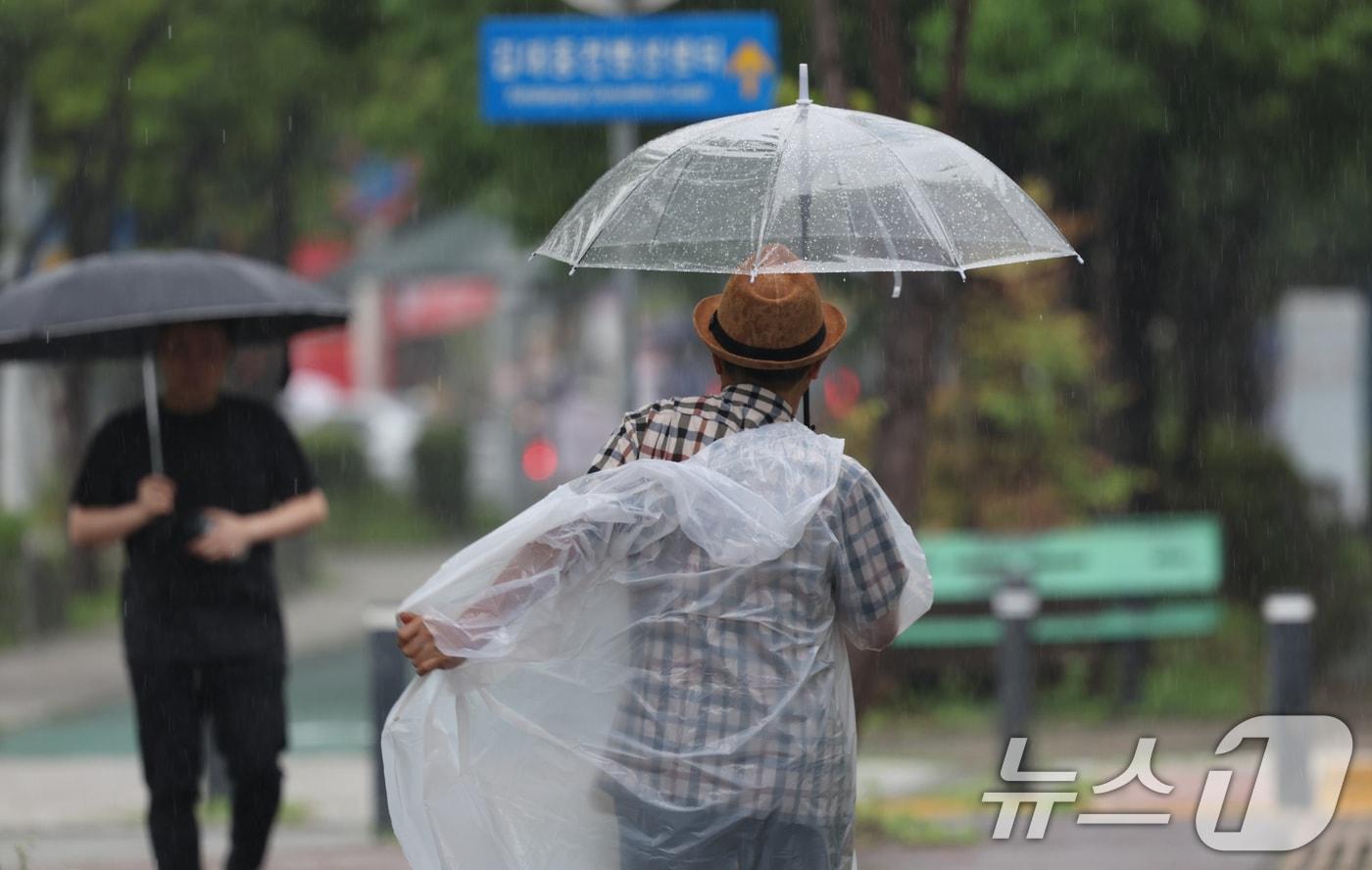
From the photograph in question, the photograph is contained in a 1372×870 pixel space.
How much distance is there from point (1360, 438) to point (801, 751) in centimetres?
1661

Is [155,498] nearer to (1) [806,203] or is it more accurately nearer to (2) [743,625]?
(1) [806,203]

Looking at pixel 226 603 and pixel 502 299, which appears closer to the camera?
pixel 226 603

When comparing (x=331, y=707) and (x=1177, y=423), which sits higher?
(x=1177, y=423)

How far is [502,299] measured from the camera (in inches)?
1848

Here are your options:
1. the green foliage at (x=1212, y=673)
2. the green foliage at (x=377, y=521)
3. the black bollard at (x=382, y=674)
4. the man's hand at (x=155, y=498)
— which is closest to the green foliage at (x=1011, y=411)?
the green foliage at (x=1212, y=673)

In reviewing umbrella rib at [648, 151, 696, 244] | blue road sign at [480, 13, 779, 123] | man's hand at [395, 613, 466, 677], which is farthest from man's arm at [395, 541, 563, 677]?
blue road sign at [480, 13, 779, 123]

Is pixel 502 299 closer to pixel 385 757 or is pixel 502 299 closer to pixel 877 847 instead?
pixel 877 847

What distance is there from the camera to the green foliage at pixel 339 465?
91.0 ft

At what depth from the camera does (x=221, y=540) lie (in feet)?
19.1

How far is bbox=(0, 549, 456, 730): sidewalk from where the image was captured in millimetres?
13273

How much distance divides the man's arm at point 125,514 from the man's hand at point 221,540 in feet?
0.39

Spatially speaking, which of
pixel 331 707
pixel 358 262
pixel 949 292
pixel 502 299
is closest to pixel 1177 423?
pixel 949 292

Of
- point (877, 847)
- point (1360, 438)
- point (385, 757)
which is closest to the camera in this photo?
point (385, 757)

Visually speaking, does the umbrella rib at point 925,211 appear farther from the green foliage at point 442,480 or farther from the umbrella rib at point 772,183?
the green foliage at point 442,480
